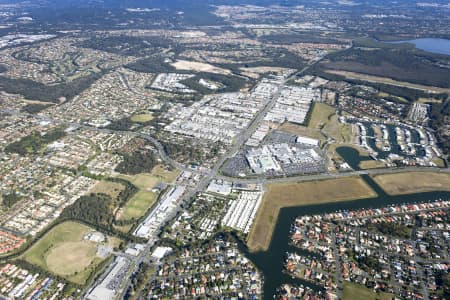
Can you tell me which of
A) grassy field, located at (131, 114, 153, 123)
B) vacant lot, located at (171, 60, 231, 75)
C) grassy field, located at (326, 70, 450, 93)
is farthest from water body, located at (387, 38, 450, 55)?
grassy field, located at (131, 114, 153, 123)

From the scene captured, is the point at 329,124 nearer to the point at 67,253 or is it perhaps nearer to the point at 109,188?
the point at 109,188

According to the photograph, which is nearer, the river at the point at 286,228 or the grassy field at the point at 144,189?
the river at the point at 286,228

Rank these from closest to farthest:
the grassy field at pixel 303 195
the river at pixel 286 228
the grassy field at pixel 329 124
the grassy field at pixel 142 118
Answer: the river at pixel 286 228 → the grassy field at pixel 303 195 → the grassy field at pixel 329 124 → the grassy field at pixel 142 118

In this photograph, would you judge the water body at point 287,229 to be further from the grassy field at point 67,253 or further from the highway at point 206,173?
the grassy field at point 67,253

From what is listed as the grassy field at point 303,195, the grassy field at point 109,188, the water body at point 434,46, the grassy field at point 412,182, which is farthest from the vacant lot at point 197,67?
the water body at point 434,46

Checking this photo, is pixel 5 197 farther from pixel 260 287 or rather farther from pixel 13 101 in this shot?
pixel 13 101

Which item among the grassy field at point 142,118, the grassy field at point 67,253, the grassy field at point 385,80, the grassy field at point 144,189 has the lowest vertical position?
the grassy field at point 67,253

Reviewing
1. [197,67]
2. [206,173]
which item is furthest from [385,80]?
[206,173]

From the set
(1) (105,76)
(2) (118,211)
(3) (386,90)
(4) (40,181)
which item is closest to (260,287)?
(2) (118,211)
